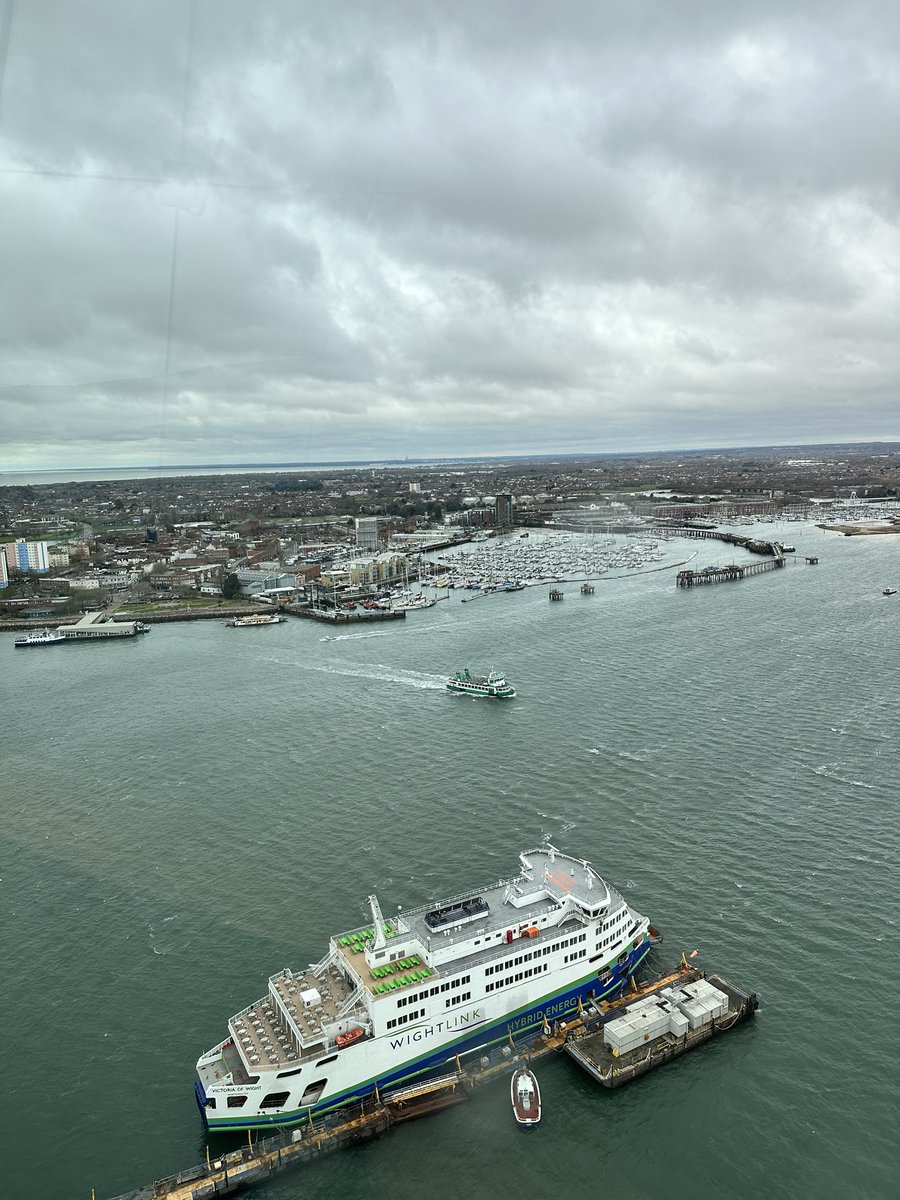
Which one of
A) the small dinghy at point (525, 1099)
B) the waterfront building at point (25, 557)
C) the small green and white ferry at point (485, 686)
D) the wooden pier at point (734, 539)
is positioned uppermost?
the waterfront building at point (25, 557)

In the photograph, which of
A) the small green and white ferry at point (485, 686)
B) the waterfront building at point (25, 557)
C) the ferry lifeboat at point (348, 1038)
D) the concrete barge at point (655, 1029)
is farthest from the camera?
the waterfront building at point (25, 557)

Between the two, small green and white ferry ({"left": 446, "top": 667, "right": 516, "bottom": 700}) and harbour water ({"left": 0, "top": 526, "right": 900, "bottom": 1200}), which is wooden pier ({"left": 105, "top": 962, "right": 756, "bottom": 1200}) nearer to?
harbour water ({"left": 0, "top": 526, "right": 900, "bottom": 1200})

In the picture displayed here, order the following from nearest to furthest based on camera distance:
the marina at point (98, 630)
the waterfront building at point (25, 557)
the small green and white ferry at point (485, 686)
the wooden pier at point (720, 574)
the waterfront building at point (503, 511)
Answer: the small green and white ferry at point (485, 686), the marina at point (98, 630), the wooden pier at point (720, 574), the waterfront building at point (25, 557), the waterfront building at point (503, 511)

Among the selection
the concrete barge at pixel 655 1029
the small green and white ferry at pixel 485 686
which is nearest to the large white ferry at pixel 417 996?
the concrete barge at pixel 655 1029

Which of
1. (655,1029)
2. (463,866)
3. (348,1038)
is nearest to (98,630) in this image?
(463,866)

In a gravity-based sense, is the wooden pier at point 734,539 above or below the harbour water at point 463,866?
above

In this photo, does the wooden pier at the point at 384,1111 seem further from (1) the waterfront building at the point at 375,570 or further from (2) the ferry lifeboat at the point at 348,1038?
(1) the waterfront building at the point at 375,570

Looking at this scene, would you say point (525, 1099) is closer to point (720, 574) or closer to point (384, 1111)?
point (384, 1111)

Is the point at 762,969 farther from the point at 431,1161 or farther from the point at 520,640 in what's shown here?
the point at 520,640
